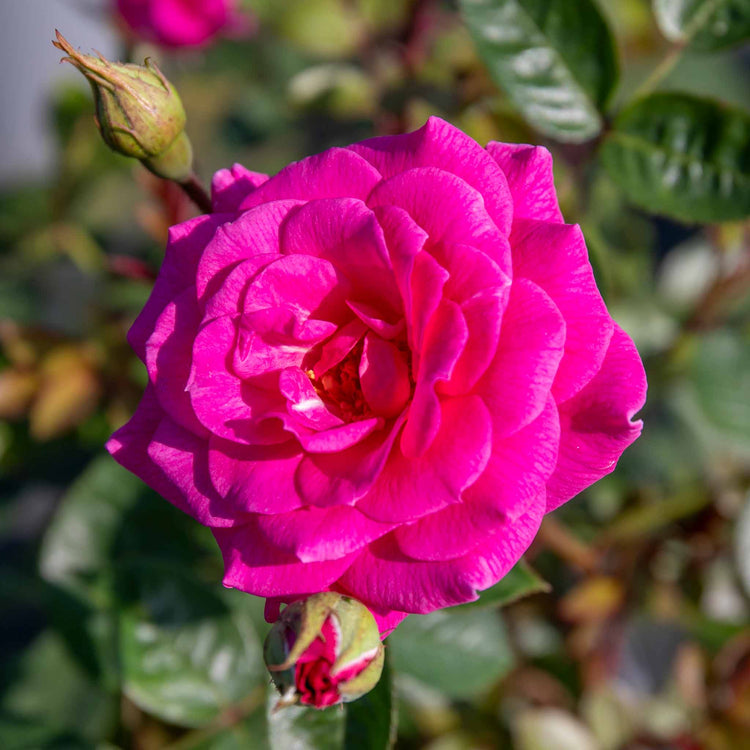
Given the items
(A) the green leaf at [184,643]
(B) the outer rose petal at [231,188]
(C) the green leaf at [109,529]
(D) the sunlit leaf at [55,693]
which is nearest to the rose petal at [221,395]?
(B) the outer rose petal at [231,188]

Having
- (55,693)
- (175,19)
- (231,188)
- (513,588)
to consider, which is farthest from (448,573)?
(175,19)

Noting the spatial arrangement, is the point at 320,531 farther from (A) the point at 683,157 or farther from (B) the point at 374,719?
(A) the point at 683,157

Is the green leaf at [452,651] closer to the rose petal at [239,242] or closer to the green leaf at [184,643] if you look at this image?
the green leaf at [184,643]

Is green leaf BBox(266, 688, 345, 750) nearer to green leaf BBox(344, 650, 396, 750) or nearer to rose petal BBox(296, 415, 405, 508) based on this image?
green leaf BBox(344, 650, 396, 750)

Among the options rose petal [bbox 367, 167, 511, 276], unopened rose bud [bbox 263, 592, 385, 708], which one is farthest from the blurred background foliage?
rose petal [bbox 367, 167, 511, 276]

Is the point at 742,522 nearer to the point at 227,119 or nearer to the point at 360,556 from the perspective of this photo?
the point at 360,556

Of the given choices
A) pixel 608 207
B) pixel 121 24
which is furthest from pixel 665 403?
pixel 121 24
